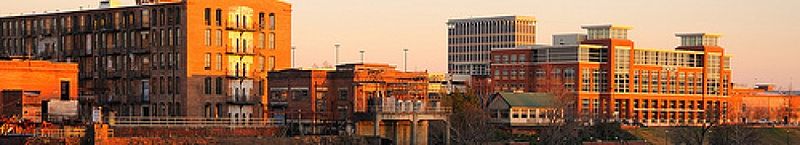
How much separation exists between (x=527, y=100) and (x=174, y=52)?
42870 millimetres

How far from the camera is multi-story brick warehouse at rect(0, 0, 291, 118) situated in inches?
4136

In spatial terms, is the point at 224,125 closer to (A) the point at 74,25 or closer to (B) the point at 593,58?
(A) the point at 74,25

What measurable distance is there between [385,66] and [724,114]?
77.6m

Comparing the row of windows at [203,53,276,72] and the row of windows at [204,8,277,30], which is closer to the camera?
the row of windows at [204,8,277,30]

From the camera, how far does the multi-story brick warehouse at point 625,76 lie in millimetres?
165625

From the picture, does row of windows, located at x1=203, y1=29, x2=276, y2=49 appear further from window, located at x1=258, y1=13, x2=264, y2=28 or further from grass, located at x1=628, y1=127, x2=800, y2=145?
grass, located at x1=628, y1=127, x2=800, y2=145

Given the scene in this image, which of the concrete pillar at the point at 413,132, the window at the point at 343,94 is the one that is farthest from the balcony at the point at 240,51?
the concrete pillar at the point at 413,132

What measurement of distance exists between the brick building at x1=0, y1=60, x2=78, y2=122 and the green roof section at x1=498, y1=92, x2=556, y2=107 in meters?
49.2

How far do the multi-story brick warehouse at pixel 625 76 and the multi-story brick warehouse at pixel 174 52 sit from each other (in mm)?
57953

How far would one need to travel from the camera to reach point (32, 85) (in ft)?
310

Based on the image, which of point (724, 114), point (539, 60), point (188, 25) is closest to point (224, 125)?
point (188, 25)

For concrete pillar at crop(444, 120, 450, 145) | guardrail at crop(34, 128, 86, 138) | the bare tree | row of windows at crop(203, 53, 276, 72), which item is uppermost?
row of windows at crop(203, 53, 276, 72)

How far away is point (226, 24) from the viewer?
10731cm

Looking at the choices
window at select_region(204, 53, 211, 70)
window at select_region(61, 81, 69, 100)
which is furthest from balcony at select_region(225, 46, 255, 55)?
window at select_region(61, 81, 69, 100)
